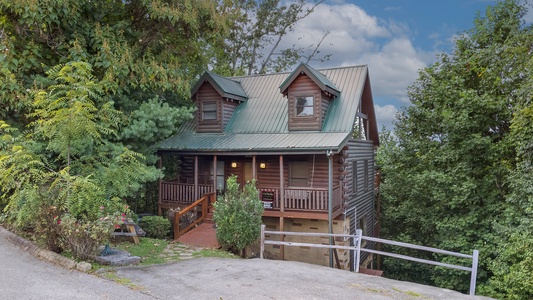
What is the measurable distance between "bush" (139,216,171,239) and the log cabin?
212 centimetres

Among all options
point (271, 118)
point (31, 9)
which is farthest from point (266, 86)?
point (31, 9)

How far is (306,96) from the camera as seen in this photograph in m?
15.5

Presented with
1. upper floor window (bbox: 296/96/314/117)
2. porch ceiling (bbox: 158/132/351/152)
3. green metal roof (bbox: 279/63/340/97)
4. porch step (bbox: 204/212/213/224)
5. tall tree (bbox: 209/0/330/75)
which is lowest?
porch step (bbox: 204/212/213/224)

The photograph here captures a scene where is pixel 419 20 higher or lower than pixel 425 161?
higher

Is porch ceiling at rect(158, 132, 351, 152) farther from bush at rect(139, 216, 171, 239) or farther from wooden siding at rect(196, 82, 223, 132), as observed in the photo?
bush at rect(139, 216, 171, 239)

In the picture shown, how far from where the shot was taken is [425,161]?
60.3 ft

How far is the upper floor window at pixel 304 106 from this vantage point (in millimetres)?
15508

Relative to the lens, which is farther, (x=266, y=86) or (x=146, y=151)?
(x=266, y=86)

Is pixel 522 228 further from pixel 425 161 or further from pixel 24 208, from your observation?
pixel 24 208

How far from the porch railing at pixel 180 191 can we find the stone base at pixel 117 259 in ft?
21.4

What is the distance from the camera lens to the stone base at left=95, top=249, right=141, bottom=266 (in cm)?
844

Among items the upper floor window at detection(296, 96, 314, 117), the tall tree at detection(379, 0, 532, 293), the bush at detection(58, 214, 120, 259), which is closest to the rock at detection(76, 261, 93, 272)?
the bush at detection(58, 214, 120, 259)

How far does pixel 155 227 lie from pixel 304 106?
7.69 metres

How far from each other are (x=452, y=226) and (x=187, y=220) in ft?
36.7
